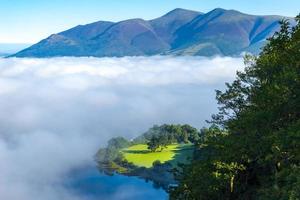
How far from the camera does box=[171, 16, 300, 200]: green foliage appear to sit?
3678 centimetres

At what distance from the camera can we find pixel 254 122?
42.4 metres

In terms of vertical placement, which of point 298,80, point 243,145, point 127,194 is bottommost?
point 127,194

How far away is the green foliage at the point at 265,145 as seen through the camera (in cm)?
3678

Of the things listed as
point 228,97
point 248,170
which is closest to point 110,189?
point 228,97

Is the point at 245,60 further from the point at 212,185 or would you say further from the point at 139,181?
the point at 139,181

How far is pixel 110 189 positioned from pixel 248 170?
153m

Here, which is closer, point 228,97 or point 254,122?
point 254,122

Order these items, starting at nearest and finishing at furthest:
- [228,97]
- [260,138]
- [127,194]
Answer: [260,138] < [228,97] < [127,194]

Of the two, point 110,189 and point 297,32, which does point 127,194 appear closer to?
point 110,189

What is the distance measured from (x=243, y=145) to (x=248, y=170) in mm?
4686

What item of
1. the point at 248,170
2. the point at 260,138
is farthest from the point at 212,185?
the point at 260,138

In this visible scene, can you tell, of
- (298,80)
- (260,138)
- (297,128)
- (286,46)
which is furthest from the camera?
(286,46)

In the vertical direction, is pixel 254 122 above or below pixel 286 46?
below

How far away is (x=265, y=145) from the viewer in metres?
39.7
